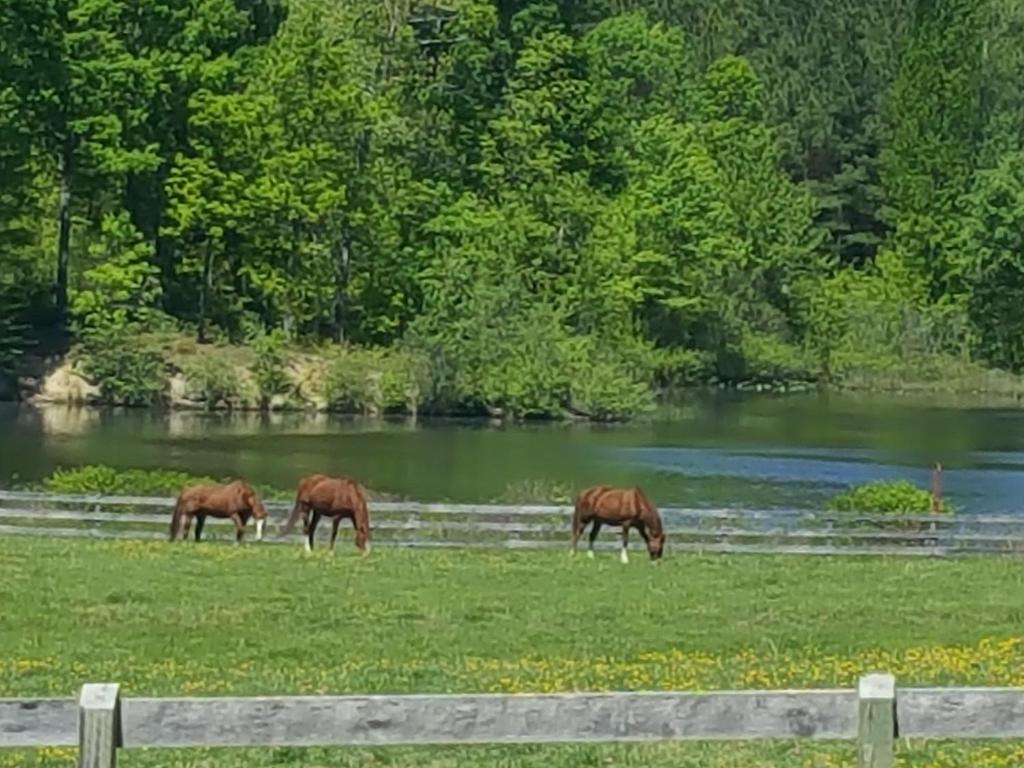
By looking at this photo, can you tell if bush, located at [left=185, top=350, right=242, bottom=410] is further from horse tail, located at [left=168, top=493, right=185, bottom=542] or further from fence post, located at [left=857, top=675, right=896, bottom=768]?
fence post, located at [left=857, top=675, right=896, bottom=768]

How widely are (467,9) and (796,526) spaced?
57.2 metres

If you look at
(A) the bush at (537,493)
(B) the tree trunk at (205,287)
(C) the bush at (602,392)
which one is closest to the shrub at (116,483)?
(A) the bush at (537,493)

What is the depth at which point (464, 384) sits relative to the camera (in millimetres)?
66625

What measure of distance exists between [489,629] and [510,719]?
10.7 meters

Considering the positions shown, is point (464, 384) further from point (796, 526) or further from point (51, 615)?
point (51, 615)

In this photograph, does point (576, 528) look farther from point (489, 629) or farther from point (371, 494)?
point (371, 494)

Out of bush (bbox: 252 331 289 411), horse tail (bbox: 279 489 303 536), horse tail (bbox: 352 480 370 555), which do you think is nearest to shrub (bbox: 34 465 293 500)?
horse tail (bbox: 279 489 303 536)

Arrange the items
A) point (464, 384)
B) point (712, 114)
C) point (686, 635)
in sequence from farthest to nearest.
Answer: point (712, 114), point (464, 384), point (686, 635)

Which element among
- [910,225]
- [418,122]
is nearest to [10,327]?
[418,122]

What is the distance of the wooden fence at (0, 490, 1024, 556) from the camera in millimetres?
28906

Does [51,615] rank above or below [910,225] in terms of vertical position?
below

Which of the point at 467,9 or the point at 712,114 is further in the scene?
the point at 712,114

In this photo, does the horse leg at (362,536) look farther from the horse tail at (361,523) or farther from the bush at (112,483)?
the bush at (112,483)

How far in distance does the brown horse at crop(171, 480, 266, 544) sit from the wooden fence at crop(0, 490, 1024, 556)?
65 centimetres
